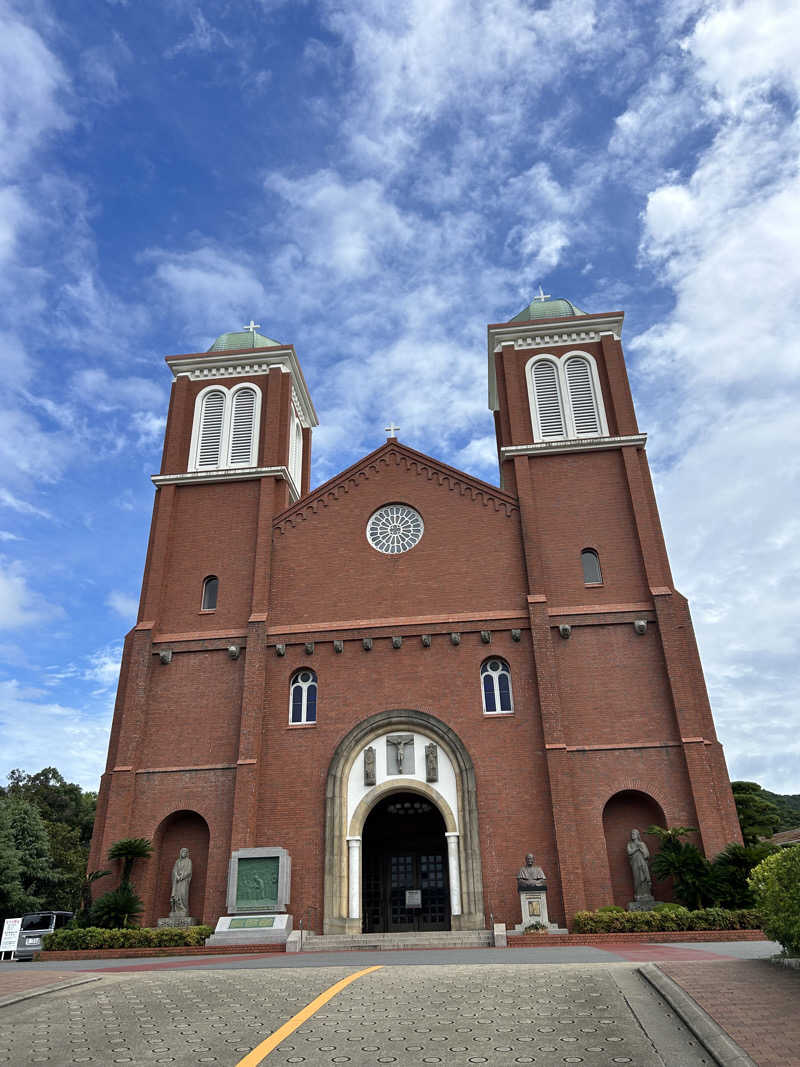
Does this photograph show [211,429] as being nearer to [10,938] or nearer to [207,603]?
[207,603]

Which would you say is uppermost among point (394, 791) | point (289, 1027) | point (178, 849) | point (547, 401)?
point (547, 401)

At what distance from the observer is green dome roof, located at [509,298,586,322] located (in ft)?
100

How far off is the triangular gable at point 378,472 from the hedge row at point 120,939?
1240 centimetres

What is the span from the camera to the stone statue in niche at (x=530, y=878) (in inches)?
779

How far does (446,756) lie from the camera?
22.7 m

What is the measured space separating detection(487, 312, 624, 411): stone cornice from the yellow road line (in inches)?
934

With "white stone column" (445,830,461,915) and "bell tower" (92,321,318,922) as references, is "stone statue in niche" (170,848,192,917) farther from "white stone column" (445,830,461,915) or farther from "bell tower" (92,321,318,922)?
"white stone column" (445,830,461,915)

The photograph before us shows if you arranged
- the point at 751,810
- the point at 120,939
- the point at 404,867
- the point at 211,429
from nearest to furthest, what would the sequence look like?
the point at 120,939 → the point at 404,867 → the point at 211,429 → the point at 751,810

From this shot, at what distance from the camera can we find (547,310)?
3072 cm

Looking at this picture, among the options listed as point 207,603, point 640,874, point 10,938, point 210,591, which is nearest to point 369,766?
point 640,874

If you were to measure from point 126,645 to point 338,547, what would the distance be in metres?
7.21

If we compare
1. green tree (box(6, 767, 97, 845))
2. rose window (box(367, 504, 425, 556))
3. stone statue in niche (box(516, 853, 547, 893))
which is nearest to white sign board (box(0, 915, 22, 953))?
stone statue in niche (box(516, 853, 547, 893))

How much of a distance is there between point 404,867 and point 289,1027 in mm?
18916

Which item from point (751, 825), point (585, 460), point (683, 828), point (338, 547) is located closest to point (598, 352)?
point (585, 460)
